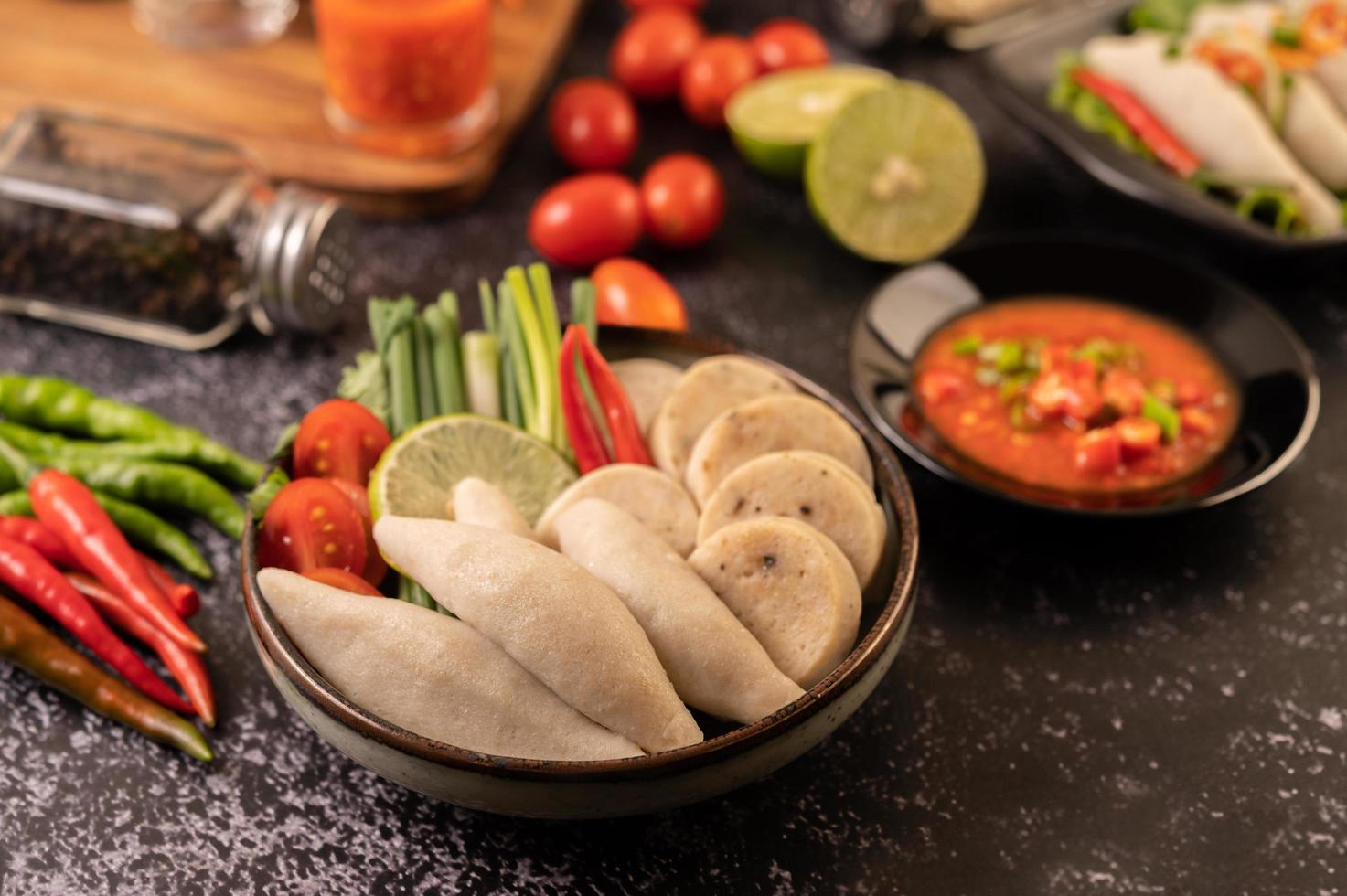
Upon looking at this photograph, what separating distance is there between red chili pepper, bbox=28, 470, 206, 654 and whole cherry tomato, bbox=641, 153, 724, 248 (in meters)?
1.24

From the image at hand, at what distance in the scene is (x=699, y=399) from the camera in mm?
1743

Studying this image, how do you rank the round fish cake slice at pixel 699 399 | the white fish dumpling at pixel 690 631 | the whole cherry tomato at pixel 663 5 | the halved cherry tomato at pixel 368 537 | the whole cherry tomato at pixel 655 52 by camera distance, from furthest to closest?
the whole cherry tomato at pixel 663 5, the whole cherry tomato at pixel 655 52, the round fish cake slice at pixel 699 399, the halved cherry tomato at pixel 368 537, the white fish dumpling at pixel 690 631

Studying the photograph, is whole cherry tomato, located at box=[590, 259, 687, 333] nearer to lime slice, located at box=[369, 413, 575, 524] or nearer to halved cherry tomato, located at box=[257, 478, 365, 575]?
lime slice, located at box=[369, 413, 575, 524]

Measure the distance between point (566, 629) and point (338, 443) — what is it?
1.76 feet

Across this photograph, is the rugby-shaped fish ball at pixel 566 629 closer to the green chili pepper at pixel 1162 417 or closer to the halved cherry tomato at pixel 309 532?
the halved cherry tomato at pixel 309 532

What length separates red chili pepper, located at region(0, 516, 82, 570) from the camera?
5.89 ft

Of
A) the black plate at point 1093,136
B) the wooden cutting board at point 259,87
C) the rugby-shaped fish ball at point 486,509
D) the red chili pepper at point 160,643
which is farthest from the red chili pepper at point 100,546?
the black plate at point 1093,136

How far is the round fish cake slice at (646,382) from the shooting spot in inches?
71.4

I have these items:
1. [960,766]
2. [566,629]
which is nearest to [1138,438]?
[960,766]

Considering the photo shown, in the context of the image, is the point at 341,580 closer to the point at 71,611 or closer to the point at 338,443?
the point at 338,443

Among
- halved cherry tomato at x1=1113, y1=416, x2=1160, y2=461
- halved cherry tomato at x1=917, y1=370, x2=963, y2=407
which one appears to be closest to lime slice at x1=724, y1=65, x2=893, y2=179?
halved cherry tomato at x1=917, y1=370, x2=963, y2=407

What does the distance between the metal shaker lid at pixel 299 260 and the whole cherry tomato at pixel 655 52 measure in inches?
39.8

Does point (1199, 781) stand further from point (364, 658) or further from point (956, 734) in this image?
point (364, 658)

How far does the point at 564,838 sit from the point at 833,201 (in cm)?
144
